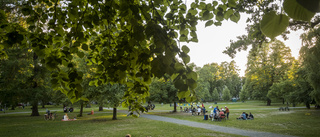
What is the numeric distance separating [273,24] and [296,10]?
13cm

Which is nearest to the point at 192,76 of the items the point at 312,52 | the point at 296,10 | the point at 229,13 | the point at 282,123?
the point at 229,13

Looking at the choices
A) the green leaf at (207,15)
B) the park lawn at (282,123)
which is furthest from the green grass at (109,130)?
the green leaf at (207,15)

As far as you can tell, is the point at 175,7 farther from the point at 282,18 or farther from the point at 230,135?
the point at 230,135

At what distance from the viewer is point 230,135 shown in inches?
460

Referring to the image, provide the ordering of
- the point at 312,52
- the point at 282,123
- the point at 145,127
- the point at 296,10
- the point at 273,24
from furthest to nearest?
the point at 282,123 < the point at 145,127 < the point at 312,52 < the point at 273,24 < the point at 296,10

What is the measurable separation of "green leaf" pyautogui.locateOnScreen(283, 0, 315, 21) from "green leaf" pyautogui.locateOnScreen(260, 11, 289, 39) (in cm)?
10

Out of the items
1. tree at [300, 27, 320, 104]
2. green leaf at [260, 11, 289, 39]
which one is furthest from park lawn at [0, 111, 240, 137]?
green leaf at [260, 11, 289, 39]

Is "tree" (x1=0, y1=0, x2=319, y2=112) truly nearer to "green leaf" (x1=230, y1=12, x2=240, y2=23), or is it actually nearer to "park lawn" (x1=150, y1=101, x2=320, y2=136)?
"green leaf" (x1=230, y1=12, x2=240, y2=23)

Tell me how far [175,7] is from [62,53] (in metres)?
1.86

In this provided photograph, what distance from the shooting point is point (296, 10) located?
693 mm

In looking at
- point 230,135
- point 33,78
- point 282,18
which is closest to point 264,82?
point 230,135

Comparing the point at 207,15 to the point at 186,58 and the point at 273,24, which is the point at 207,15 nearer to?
the point at 186,58

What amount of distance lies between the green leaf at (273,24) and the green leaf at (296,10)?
99mm

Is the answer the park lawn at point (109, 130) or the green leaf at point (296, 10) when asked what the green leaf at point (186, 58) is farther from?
the park lawn at point (109, 130)
